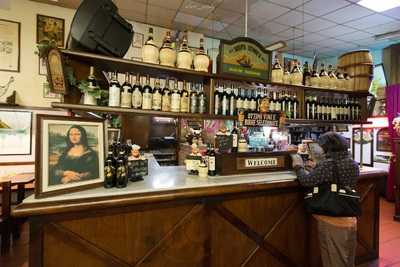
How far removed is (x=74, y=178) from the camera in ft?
5.18

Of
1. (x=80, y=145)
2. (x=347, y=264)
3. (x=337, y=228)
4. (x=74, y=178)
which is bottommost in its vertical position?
(x=347, y=264)

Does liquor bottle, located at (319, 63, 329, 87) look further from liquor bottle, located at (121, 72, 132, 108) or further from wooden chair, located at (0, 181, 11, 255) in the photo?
wooden chair, located at (0, 181, 11, 255)

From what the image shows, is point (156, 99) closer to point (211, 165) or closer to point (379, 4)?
point (211, 165)

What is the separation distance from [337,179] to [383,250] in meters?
2.13

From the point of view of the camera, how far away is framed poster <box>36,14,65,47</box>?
4.43 m

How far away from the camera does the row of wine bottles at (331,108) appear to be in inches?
120

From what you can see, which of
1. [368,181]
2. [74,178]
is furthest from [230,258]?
[368,181]

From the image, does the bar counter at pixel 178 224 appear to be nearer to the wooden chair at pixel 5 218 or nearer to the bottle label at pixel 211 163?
the bottle label at pixel 211 163

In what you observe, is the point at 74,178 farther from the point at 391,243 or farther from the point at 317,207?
the point at 391,243

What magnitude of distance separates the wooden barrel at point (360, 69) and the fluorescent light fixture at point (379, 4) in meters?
1.60

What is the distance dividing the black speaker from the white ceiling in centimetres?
267

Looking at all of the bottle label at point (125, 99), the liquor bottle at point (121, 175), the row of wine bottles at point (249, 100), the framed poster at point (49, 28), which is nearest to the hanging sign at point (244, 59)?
the row of wine bottles at point (249, 100)

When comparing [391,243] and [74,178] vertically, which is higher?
[74,178]

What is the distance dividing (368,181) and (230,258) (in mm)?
1933
